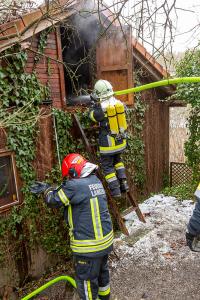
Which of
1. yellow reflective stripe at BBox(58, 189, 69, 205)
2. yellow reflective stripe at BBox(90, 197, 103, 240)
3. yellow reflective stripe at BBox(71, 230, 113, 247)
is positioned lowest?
yellow reflective stripe at BBox(71, 230, 113, 247)

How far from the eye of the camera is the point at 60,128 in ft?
18.2

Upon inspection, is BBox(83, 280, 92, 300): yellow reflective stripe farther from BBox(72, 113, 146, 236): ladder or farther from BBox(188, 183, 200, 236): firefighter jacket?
BBox(72, 113, 146, 236): ladder

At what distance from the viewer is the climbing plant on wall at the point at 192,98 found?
7695 millimetres

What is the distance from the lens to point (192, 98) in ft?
25.4

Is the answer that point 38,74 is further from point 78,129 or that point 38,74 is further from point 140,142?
point 140,142

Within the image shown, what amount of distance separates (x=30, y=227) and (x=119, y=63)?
12.7 feet

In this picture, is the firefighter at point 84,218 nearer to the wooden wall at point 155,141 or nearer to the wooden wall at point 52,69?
the wooden wall at point 52,69

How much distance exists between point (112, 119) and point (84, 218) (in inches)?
88.8

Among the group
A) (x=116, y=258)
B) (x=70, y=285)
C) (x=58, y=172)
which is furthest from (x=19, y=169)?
(x=116, y=258)

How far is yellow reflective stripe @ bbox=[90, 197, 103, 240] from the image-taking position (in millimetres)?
3977

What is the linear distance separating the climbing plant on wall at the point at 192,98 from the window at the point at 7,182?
16.2 ft

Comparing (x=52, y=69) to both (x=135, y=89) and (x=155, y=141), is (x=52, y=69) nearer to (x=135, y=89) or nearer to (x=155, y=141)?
(x=135, y=89)

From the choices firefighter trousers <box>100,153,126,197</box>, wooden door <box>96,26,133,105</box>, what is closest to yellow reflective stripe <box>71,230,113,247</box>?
firefighter trousers <box>100,153,126,197</box>

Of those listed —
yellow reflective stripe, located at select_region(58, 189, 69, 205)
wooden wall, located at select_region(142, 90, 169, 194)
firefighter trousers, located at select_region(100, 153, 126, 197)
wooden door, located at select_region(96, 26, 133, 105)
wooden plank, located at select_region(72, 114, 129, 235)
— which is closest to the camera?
yellow reflective stripe, located at select_region(58, 189, 69, 205)
